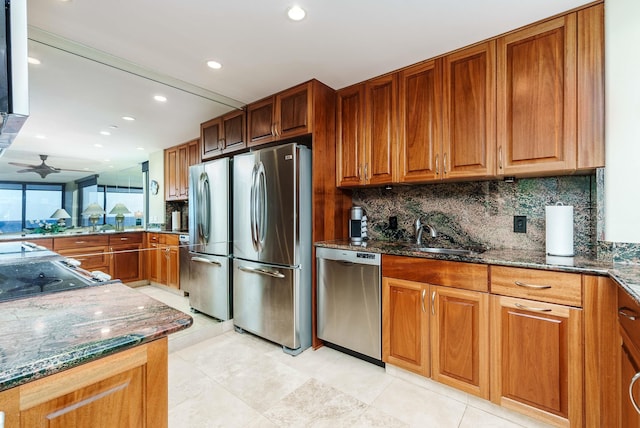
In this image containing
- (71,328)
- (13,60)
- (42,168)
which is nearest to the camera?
(13,60)

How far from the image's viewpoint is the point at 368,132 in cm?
253

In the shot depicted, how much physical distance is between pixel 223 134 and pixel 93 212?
1534 mm

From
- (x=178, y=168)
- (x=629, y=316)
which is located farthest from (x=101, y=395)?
(x=178, y=168)

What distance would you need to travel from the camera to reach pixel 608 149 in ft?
5.27

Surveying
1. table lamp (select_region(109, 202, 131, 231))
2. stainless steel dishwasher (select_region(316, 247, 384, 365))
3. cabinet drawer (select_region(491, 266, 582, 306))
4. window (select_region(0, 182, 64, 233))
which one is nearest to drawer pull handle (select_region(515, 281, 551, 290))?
cabinet drawer (select_region(491, 266, 582, 306))

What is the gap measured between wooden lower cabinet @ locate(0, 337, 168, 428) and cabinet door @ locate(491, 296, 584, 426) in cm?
173

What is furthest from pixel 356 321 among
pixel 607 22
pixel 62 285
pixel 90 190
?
pixel 607 22

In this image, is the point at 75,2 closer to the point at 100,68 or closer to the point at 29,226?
the point at 100,68

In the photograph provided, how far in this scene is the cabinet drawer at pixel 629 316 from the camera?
1107 mm

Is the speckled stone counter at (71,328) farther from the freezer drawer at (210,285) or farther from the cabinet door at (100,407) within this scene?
the freezer drawer at (210,285)

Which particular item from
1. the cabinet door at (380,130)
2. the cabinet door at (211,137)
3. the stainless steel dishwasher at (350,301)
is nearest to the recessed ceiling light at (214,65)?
the cabinet door at (211,137)

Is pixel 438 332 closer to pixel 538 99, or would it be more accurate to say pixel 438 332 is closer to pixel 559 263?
pixel 559 263

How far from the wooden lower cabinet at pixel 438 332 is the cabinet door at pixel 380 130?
91cm

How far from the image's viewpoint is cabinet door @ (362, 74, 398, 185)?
2400mm
